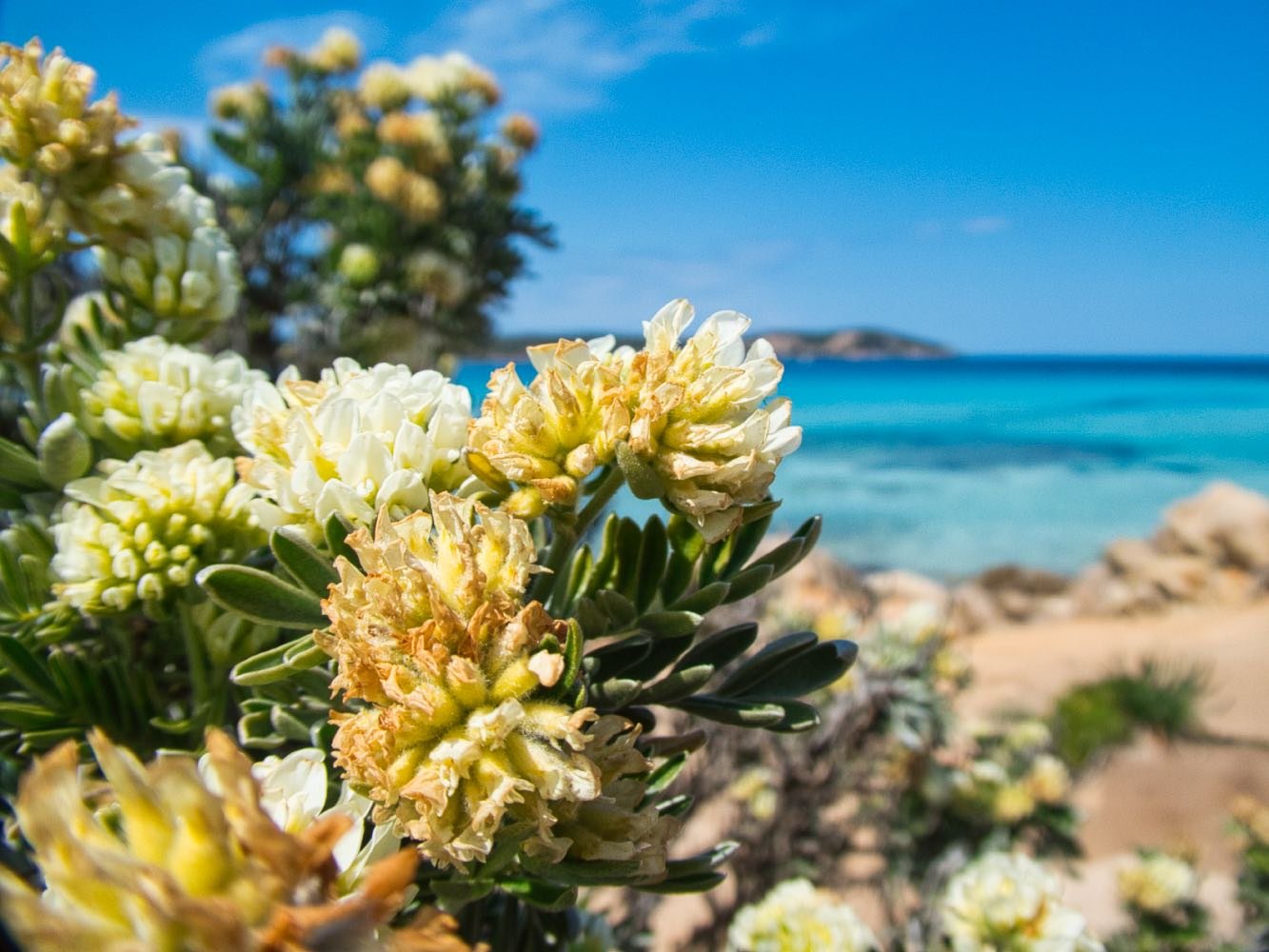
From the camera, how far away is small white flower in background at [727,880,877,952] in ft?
5.54

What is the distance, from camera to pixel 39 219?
3.44 ft

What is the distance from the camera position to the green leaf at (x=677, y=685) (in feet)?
2.76

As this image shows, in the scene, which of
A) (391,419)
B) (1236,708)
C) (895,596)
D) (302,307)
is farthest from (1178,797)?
(391,419)

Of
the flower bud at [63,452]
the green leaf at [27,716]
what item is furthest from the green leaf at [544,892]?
the flower bud at [63,452]

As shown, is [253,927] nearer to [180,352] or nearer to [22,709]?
[22,709]

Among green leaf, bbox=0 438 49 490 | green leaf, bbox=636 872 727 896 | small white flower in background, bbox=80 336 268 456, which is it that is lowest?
green leaf, bbox=636 872 727 896

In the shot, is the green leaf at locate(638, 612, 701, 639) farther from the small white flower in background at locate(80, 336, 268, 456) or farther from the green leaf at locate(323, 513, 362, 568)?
the small white flower in background at locate(80, 336, 268, 456)

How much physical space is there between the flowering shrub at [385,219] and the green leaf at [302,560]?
231 centimetres

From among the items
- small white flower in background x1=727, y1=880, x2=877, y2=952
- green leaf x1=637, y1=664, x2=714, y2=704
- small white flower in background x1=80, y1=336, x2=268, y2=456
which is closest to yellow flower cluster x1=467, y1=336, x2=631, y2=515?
green leaf x1=637, y1=664, x2=714, y2=704

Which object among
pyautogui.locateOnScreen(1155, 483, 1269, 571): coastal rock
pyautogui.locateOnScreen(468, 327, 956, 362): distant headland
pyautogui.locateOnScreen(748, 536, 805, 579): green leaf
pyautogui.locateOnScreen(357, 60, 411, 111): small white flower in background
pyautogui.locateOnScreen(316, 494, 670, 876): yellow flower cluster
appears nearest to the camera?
pyautogui.locateOnScreen(316, 494, 670, 876): yellow flower cluster

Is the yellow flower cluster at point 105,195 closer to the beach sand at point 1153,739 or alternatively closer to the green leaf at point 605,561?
the green leaf at point 605,561

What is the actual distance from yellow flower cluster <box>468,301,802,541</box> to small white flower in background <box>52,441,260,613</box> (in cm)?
31

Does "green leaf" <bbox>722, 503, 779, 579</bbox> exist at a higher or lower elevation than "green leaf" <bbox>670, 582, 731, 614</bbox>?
higher

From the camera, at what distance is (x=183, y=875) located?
1.54 ft
